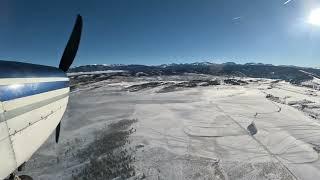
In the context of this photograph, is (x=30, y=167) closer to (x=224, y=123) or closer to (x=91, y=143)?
(x=91, y=143)

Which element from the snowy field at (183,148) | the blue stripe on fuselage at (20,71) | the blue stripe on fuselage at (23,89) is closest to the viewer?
the blue stripe on fuselage at (23,89)

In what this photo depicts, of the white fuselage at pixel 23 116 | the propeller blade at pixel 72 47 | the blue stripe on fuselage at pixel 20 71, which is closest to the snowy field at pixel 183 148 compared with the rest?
the propeller blade at pixel 72 47

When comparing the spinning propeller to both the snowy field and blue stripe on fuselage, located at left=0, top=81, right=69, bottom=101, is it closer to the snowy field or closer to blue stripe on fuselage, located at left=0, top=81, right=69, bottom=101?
blue stripe on fuselage, located at left=0, top=81, right=69, bottom=101

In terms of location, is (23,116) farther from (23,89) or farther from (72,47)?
(72,47)

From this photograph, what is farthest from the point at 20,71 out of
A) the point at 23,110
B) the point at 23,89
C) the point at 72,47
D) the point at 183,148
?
the point at 183,148

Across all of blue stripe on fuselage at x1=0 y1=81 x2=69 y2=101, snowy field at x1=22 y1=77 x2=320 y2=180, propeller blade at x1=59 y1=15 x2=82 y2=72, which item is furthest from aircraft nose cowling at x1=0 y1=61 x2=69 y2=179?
snowy field at x1=22 y1=77 x2=320 y2=180

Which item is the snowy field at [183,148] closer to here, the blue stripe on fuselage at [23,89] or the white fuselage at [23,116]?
the white fuselage at [23,116]

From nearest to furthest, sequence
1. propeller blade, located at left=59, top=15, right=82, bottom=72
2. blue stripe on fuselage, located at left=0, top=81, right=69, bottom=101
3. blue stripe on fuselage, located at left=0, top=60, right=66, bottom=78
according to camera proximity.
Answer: blue stripe on fuselage, located at left=0, top=81, right=69, bottom=101, blue stripe on fuselage, located at left=0, top=60, right=66, bottom=78, propeller blade, located at left=59, top=15, right=82, bottom=72
